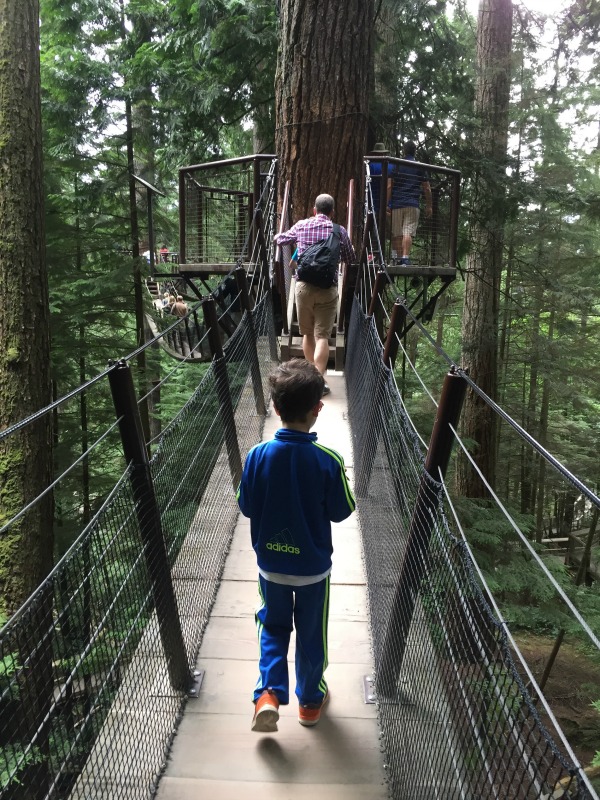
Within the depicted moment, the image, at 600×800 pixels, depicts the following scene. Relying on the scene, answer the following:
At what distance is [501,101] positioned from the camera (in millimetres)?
8953

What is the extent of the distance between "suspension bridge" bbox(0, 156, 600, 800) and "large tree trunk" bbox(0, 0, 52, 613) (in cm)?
181

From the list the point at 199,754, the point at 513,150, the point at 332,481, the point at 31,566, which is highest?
the point at 513,150

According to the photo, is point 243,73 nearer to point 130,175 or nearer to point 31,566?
point 130,175

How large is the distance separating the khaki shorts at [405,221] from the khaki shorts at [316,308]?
96.1 inches

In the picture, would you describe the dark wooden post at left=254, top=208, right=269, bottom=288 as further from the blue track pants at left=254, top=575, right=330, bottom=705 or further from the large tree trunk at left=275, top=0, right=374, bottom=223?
the blue track pants at left=254, top=575, right=330, bottom=705

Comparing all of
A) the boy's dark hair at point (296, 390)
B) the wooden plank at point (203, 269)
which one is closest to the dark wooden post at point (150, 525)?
the boy's dark hair at point (296, 390)

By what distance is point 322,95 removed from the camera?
6.90m

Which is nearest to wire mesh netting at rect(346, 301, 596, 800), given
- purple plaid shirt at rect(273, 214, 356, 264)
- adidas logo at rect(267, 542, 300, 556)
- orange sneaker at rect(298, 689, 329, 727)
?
orange sneaker at rect(298, 689, 329, 727)

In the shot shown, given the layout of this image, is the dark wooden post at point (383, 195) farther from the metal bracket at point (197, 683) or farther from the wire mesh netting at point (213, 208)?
the metal bracket at point (197, 683)

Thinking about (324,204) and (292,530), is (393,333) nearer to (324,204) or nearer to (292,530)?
(292,530)

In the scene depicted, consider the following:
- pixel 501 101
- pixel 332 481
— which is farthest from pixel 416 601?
pixel 501 101

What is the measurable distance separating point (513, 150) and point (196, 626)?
10.6m

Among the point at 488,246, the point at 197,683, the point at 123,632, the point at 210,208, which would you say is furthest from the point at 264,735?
the point at 488,246

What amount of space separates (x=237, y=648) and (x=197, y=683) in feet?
0.94
